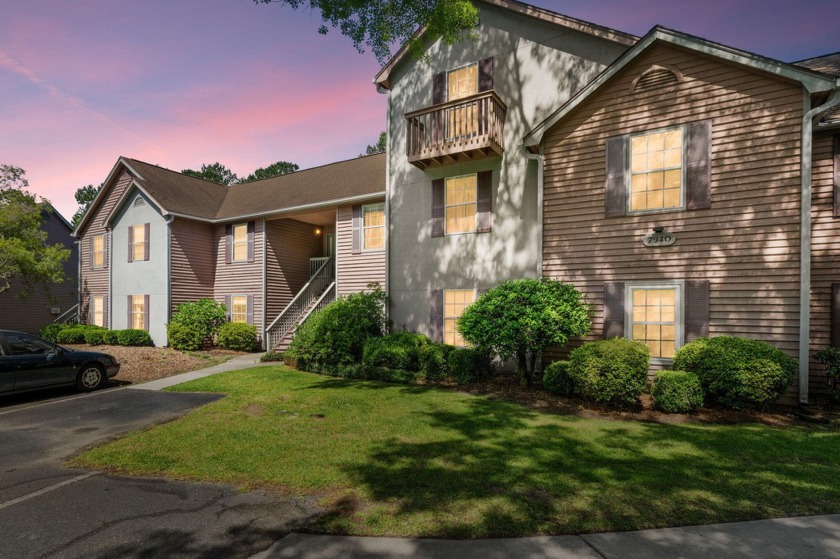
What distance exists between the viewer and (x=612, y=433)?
22.9ft

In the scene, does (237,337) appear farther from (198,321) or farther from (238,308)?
(238,308)

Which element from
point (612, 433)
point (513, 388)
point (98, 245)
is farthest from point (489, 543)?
point (98, 245)

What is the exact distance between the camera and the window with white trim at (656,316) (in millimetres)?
9609

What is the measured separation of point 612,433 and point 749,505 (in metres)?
2.62

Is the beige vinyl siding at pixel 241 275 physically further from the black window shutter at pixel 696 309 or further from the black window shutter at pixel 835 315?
the black window shutter at pixel 835 315

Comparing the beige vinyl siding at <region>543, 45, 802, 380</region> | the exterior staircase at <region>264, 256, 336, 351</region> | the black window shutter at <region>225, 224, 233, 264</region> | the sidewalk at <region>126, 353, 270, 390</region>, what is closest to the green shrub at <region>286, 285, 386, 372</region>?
the sidewalk at <region>126, 353, 270, 390</region>

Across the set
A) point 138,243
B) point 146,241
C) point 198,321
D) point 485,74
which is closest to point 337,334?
point 198,321

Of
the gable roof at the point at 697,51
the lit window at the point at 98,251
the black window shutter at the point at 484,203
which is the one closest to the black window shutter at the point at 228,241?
the lit window at the point at 98,251

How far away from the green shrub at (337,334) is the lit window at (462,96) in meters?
6.09

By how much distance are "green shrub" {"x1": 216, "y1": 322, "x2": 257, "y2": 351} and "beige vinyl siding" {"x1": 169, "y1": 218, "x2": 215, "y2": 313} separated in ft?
9.79

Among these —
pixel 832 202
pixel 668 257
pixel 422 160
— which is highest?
pixel 422 160

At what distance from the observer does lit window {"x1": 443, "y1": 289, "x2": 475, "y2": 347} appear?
1279 centimetres

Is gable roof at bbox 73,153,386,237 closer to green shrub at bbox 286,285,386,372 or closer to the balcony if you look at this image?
the balcony

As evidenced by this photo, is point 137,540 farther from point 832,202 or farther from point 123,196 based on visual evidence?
point 123,196
